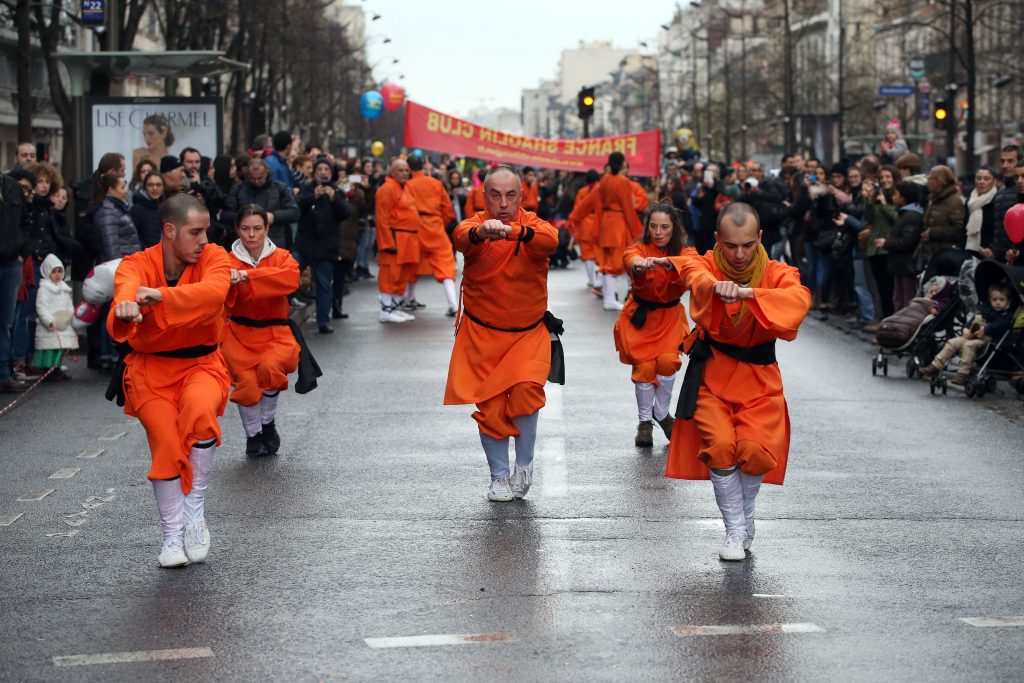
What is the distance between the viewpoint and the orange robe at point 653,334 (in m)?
10.5

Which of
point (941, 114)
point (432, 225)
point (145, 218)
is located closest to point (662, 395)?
point (145, 218)

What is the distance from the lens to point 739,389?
7426 millimetres

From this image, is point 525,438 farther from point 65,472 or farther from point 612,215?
point 612,215

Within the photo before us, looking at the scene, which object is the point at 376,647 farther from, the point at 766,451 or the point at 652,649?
the point at 766,451

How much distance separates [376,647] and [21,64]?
84.0 ft

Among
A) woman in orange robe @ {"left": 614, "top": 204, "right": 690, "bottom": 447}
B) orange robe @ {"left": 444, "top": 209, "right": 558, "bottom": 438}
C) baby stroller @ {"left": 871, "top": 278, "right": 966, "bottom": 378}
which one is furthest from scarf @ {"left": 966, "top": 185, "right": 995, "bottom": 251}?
orange robe @ {"left": 444, "top": 209, "right": 558, "bottom": 438}

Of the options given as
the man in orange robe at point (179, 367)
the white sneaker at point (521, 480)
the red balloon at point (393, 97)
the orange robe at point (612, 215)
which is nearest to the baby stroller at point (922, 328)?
the white sneaker at point (521, 480)

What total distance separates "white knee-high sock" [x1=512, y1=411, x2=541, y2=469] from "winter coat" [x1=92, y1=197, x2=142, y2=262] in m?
6.05

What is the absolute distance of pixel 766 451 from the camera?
285 inches

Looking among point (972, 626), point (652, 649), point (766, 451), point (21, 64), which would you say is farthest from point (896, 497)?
point (21, 64)

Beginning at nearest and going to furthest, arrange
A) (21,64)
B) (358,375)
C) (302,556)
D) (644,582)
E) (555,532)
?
(644,582), (302,556), (555,532), (358,375), (21,64)

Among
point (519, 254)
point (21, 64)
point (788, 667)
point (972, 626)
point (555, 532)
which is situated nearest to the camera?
point (788, 667)

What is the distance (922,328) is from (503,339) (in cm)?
674

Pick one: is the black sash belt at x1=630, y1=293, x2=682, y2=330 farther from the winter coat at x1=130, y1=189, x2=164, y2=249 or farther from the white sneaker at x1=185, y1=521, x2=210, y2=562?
the winter coat at x1=130, y1=189, x2=164, y2=249
